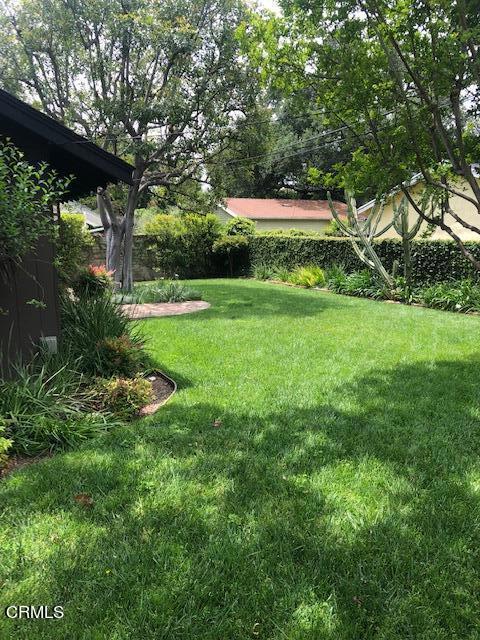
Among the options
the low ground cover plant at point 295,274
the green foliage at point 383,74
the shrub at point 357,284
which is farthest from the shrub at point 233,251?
the green foliage at point 383,74

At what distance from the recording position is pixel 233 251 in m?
21.4

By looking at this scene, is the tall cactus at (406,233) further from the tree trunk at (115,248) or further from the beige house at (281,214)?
the beige house at (281,214)

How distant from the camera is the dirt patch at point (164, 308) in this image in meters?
10.6

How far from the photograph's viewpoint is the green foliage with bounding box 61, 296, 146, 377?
5223 mm

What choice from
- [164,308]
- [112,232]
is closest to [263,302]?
[164,308]

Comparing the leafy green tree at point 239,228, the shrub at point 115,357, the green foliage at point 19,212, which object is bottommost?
the shrub at point 115,357

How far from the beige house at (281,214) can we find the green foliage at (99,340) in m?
22.8

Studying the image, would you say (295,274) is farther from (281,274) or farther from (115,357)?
(115,357)

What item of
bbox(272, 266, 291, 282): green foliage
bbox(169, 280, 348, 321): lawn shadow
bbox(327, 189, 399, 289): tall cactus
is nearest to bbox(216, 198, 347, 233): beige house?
bbox(272, 266, 291, 282): green foliage

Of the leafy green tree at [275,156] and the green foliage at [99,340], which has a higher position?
the leafy green tree at [275,156]

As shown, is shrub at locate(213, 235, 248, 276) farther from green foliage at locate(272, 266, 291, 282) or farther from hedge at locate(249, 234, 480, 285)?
green foliage at locate(272, 266, 291, 282)

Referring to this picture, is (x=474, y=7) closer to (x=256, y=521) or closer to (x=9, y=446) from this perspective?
(x=256, y=521)

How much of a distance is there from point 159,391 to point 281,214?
2562cm

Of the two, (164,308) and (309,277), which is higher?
(309,277)
